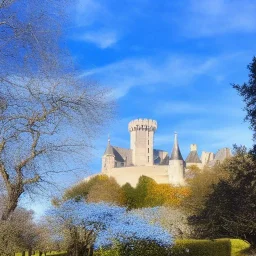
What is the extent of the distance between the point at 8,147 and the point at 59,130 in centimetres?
105

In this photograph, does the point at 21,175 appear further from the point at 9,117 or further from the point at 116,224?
the point at 116,224

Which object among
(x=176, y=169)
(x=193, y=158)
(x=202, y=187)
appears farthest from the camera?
(x=193, y=158)

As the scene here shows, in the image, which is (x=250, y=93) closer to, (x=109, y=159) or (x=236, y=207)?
(x=236, y=207)

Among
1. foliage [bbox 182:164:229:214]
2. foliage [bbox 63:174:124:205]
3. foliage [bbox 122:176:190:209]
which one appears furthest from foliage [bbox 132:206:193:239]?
foliage [bbox 122:176:190:209]

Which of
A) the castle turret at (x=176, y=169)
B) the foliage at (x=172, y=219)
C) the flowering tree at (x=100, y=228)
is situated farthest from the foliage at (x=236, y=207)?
the castle turret at (x=176, y=169)

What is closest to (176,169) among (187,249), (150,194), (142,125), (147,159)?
(150,194)

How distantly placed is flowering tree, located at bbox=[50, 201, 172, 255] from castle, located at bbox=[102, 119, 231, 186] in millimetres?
44088

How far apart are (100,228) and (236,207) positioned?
251 inches

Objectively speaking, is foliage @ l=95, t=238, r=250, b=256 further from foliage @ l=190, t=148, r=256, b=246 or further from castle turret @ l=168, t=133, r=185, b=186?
castle turret @ l=168, t=133, r=185, b=186

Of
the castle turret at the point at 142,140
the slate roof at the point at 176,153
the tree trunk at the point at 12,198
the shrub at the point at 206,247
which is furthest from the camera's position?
the castle turret at the point at 142,140

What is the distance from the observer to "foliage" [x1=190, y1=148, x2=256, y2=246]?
1831cm

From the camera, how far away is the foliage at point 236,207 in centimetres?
1831

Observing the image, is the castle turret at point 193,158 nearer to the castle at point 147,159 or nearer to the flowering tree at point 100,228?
the castle at point 147,159

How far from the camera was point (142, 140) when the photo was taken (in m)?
94.9
